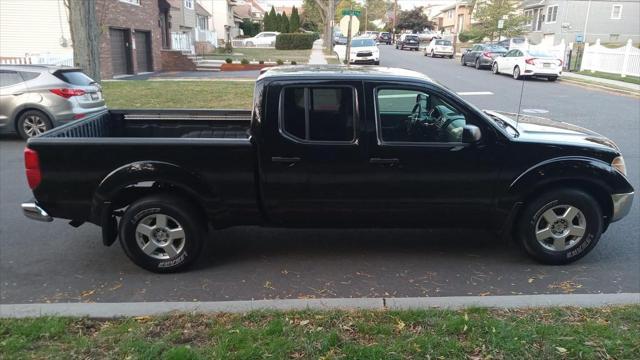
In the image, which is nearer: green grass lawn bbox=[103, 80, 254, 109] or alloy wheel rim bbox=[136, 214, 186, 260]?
alloy wheel rim bbox=[136, 214, 186, 260]

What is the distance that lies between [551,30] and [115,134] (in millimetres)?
50262

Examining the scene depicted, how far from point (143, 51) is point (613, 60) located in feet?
79.3

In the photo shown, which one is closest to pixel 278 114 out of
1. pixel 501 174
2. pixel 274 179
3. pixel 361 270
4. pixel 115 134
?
pixel 274 179

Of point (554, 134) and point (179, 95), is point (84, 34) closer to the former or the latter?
point (179, 95)

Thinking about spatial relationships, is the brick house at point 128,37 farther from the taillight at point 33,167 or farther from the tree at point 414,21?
the tree at point 414,21

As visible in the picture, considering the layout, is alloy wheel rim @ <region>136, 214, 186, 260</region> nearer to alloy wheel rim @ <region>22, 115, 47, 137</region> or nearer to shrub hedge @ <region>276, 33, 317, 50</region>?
alloy wheel rim @ <region>22, 115, 47, 137</region>

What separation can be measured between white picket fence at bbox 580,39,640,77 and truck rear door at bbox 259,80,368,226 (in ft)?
83.7

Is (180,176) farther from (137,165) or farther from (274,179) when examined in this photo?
(274,179)

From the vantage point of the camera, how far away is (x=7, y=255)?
5152mm

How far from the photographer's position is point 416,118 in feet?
16.0

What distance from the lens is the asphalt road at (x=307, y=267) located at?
4375mm

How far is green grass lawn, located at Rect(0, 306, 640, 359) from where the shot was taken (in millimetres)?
3223

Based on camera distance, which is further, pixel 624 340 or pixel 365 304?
pixel 365 304

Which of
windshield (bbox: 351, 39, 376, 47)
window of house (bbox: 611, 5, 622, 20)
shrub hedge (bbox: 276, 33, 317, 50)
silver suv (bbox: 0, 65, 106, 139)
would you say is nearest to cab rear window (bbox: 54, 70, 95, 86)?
Answer: silver suv (bbox: 0, 65, 106, 139)
